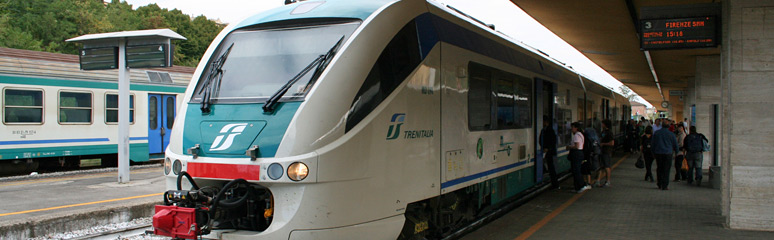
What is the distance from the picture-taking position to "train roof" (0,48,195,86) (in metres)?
13.7

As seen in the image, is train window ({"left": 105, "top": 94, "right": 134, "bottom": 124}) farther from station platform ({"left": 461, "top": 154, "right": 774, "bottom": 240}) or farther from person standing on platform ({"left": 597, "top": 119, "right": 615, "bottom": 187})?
person standing on platform ({"left": 597, "top": 119, "right": 615, "bottom": 187})

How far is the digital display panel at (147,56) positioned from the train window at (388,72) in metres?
7.25

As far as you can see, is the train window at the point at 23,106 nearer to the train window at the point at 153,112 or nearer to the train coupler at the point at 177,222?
the train window at the point at 153,112

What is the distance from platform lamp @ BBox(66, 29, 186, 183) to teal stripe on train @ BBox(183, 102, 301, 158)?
6.52 m

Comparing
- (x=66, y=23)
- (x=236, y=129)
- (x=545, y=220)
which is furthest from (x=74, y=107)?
(x=66, y=23)

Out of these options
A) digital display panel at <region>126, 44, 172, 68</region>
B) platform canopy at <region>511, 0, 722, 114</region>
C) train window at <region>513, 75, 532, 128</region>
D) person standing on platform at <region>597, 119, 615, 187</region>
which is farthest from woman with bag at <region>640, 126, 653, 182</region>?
digital display panel at <region>126, 44, 172, 68</region>

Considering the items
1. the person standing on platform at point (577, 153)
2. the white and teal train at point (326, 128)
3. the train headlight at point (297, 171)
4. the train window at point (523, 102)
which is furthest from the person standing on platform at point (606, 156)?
the train headlight at point (297, 171)

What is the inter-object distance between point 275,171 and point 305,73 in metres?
0.94

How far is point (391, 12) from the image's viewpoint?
560 centimetres

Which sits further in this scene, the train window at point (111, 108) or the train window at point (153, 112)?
the train window at point (153, 112)

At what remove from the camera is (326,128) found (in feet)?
16.1

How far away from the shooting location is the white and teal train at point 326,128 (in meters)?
4.89

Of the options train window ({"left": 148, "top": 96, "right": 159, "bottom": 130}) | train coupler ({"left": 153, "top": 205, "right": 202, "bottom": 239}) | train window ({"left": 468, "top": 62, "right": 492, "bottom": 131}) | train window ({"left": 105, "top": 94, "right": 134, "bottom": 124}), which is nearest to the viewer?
train coupler ({"left": 153, "top": 205, "right": 202, "bottom": 239})

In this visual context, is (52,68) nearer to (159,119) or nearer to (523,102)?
(159,119)
